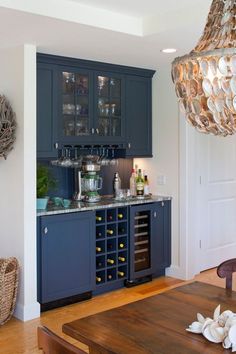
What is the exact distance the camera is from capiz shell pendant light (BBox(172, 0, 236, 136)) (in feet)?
4.55

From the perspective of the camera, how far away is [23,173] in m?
3.89

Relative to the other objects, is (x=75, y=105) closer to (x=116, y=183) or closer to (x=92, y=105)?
(x=92, y=105)

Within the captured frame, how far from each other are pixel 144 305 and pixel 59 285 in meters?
2.11

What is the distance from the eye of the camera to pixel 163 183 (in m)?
5.23

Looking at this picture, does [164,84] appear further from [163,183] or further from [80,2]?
[80,2]

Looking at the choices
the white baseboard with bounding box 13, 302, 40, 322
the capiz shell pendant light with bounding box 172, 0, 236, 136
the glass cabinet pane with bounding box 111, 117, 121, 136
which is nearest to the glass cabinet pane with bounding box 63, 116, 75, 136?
the glass cabinet pane with bounding box 111, 117, 121, 136

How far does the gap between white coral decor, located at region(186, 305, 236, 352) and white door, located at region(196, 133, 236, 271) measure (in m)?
3.45

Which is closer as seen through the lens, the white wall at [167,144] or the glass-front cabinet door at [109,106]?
the glass-front cabinet door at [109,106]

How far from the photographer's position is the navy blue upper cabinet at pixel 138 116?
503cm

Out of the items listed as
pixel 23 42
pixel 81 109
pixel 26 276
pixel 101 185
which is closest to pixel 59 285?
pixel 26 276

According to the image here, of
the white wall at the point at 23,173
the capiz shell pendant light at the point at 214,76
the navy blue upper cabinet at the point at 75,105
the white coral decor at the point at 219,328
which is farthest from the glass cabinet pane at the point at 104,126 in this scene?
the capiz shell pendant light at the point at 214,76

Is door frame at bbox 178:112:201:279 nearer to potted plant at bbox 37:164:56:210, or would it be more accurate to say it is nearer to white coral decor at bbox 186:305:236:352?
potted plant at bbox 37:164:56:210

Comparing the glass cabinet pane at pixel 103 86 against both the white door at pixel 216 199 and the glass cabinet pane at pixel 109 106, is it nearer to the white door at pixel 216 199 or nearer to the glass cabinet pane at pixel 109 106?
the glass cabinet pane at pixel 109 106

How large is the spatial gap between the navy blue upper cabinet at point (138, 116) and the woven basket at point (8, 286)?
5.88 ft
